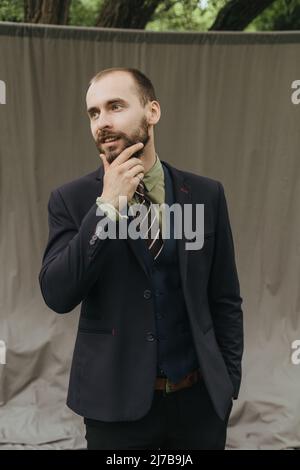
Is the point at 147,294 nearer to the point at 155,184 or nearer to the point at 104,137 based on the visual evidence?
the point at 155,184

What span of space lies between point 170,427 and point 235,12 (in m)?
3.17

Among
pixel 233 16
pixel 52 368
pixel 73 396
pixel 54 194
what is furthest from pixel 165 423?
pixel 233 16

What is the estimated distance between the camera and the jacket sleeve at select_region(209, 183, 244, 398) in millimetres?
1790

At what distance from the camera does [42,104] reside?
327cm

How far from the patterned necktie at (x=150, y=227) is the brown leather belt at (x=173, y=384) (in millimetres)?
364

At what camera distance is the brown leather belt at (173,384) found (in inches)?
63.8

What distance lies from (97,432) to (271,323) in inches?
78.5

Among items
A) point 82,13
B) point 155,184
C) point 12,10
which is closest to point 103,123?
point 155,184

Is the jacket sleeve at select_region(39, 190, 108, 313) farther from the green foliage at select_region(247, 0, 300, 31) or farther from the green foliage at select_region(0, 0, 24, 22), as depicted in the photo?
the green foliage at select_region(247, 0, 300, 31)

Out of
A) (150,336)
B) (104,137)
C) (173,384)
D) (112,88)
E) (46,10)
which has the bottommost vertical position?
(173,384)

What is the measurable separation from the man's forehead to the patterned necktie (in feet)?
0.87

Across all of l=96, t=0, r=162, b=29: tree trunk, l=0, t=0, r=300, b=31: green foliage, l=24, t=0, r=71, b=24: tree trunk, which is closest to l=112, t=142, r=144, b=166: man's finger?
l=24, t=0, r=71, b=24: tree trunk

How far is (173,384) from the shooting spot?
1.63 m

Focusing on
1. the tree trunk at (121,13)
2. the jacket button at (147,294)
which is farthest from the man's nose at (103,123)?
the tree trunk at (121,13)
